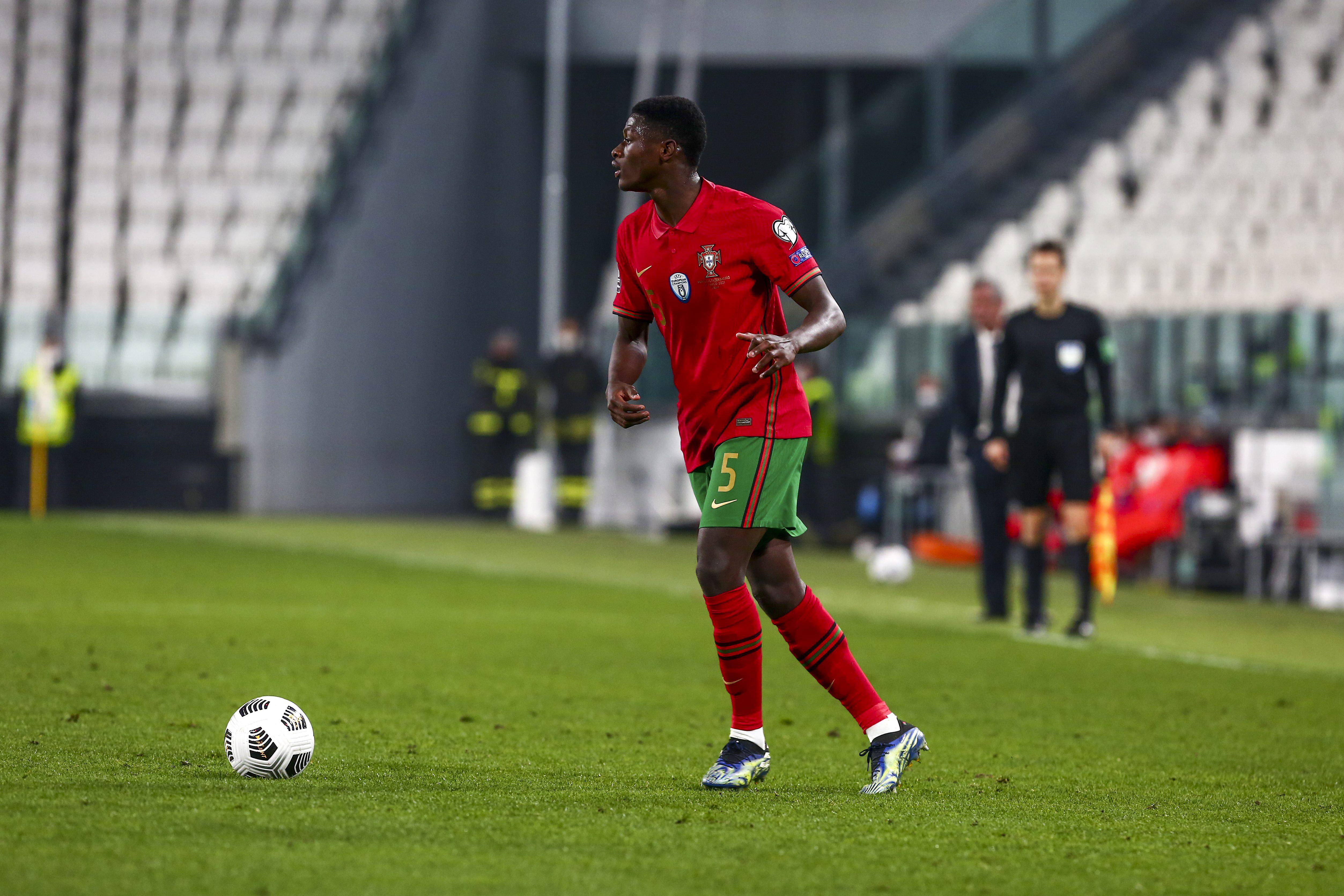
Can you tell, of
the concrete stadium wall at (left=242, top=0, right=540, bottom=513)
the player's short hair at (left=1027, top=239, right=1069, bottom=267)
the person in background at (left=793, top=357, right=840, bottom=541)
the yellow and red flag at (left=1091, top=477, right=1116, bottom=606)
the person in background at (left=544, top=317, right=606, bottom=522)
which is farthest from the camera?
the concrete stadium wall at (left=242, top=0, right=540, bottom=513)

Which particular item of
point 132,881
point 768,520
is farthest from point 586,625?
point 132,881

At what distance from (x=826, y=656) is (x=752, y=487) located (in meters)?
0.54

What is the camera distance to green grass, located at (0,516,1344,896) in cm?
405

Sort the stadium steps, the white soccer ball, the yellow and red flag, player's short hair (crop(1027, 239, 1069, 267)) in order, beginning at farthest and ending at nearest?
the stadium steps → the white soccer ball → the yellow and red flag → player's short hair (crop(1027, 239, 1069, 267))

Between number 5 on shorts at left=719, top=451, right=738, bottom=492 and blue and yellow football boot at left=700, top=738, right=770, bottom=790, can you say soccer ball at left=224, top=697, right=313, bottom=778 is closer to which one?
blue and yellow football boot at left=700, top=738, right=770, bottom=790

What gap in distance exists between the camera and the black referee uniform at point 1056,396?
33.0 feet

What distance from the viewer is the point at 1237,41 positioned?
24859mm

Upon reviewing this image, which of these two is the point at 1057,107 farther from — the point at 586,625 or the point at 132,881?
the point at 132,881

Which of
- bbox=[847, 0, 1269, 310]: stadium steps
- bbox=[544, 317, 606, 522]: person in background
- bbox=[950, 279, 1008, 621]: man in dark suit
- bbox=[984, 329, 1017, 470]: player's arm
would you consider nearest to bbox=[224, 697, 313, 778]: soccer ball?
bbox=[984, 329, 1017, 470]: player's arm

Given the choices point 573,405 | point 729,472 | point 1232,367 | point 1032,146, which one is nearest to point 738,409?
point 729,472

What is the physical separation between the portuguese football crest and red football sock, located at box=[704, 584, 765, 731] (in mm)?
874

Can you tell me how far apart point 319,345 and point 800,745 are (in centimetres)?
1940

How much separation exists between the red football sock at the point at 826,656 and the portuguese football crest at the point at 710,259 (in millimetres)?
941

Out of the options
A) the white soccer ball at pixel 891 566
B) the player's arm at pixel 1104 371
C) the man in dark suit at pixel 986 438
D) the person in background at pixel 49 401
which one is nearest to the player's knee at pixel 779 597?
the player's arm at pixel 1104 371
